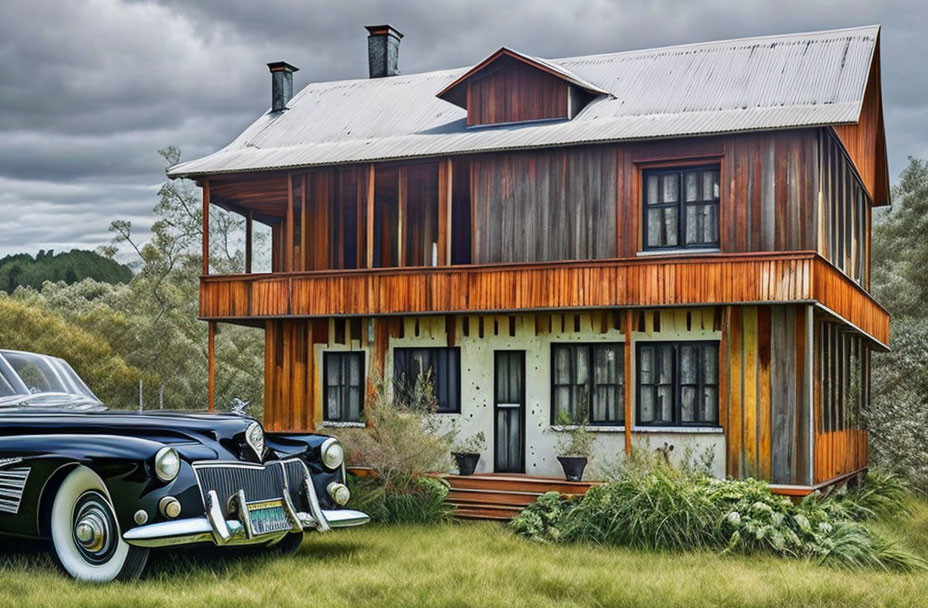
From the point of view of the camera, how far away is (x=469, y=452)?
19.7 m

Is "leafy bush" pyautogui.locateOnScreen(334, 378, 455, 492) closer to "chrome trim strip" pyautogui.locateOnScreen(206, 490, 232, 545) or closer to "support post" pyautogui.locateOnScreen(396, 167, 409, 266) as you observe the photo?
"support post" pyautogui.locateOnScreen(396, 167, 409, 266)

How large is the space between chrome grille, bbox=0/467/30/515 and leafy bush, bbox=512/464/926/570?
677cm

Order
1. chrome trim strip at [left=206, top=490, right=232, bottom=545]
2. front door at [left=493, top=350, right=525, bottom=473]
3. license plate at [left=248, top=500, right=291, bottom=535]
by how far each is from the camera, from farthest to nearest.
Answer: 1. front door at [left=493, top=350, right=525, bottom=473]
2. license plate at [left=248, top=500, right=291, bottom=535]
3. chrome trim strip at [left=206, top=490, right=232, bottom=545]

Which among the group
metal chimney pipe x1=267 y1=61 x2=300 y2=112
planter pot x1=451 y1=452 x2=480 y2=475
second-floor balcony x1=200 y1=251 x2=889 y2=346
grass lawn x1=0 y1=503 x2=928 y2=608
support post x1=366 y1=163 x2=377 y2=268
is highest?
metal chimney pipe x1=267 y1=61 x2=300 y2=112

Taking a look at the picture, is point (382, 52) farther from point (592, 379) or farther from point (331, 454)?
point (331, 454)

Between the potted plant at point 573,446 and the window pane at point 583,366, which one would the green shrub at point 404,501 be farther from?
the window pane at point 583,366

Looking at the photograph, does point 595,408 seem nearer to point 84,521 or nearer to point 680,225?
point 680,225

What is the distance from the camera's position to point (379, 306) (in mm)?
20109

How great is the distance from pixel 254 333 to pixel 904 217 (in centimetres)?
2212

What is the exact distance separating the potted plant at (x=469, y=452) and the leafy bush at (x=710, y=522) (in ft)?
10.3

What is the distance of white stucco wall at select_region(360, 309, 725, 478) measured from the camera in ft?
61.1

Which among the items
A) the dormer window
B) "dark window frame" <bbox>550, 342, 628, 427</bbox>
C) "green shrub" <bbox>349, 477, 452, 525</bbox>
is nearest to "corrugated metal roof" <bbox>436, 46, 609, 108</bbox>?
the dormer window

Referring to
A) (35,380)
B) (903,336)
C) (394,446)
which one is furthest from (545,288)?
(903,336)

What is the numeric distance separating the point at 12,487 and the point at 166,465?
1913mm
